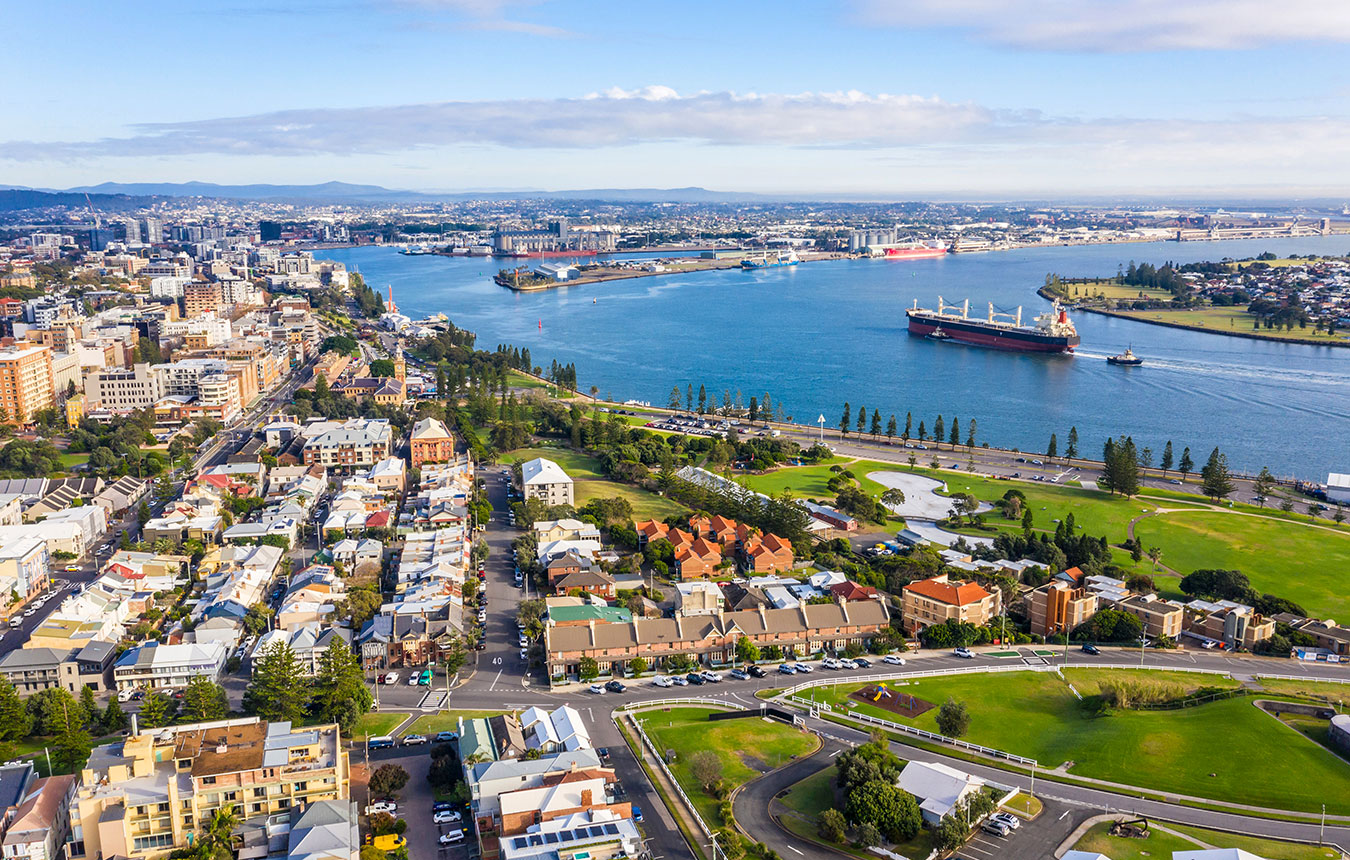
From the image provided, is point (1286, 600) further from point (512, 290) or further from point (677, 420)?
point (512, 290)

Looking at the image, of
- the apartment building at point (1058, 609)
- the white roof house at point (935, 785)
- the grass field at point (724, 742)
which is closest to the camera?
the white roof house at point (935, 785)

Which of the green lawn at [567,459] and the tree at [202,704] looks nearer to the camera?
the tree at [202,704]

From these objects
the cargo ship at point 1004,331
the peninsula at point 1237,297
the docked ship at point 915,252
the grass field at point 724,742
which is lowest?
the grass field at point 724,742

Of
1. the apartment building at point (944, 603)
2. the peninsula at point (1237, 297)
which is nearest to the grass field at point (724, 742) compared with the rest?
the apartment building at point (944, 603)

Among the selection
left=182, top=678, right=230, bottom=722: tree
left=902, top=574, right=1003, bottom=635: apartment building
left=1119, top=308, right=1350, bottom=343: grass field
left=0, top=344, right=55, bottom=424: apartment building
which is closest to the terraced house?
left=902, top=574, right=1003, bottom=635: apartment building

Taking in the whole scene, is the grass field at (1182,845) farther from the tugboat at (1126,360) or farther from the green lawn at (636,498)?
the tugboat at (1126,360)

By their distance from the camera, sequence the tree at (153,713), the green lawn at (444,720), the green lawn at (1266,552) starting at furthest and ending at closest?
1. the green lawn at (1266,552)
2. the green lawn at (444,720)
3. the tree at (153,713)

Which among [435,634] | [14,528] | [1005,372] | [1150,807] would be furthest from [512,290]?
[1150,807]

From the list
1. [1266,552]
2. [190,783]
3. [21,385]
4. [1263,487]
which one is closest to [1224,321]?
[1263,487]

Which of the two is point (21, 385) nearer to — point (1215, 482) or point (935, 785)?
point (935, 785)
